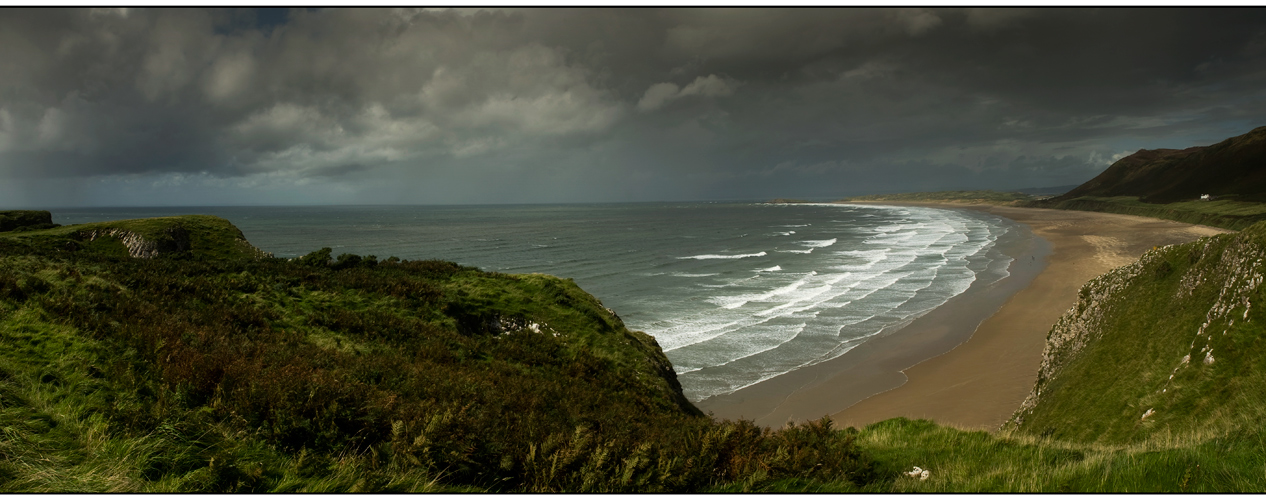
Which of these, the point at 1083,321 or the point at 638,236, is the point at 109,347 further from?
the point at 638,236

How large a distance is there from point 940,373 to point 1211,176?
17861cm

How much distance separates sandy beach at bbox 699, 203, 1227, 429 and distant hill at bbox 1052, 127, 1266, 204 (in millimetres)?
115006

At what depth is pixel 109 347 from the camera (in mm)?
6566

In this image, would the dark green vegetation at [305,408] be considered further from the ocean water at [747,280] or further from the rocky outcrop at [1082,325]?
the ocean water at [747,280]

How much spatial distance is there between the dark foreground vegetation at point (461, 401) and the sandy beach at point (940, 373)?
5.03 metres

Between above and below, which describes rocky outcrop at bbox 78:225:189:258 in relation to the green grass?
above

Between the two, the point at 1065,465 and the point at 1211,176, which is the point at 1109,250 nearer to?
the point at 1065,465

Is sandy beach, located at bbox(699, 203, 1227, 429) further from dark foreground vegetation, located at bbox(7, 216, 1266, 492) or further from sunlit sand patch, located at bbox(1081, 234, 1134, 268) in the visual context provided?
sunlit sand patch, located at bbox(1081, 234, 1134, 268)

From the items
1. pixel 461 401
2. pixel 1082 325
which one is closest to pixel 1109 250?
pixel 1082 325

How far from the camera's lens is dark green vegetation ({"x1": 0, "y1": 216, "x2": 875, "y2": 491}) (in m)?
4.77

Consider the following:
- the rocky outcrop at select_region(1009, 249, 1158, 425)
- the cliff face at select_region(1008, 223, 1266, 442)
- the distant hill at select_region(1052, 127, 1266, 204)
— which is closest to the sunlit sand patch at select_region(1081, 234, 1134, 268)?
the rocky outcrop at select_region(1009, 249, 1158, 425)

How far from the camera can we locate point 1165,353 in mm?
12297

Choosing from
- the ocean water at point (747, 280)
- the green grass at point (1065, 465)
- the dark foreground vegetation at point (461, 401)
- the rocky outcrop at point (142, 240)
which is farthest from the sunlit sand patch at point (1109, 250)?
the rocky outcrop at point (142, 240)

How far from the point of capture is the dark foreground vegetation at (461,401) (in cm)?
507
